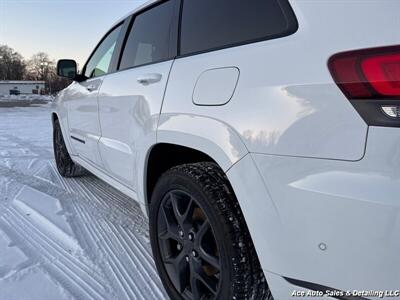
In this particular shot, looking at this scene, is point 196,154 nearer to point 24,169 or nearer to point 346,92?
point 346,92

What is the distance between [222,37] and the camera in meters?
1.76

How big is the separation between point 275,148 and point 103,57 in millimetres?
2675

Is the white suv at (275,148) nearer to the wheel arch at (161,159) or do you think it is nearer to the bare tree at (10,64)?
the wheel arch at (161,159)

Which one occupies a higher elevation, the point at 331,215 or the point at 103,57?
the point at 103,57

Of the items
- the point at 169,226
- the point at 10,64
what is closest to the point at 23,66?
the point at 10,64

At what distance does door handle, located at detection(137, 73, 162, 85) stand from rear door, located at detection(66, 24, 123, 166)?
946mm

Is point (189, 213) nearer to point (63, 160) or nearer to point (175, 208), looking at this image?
point (175, 208)

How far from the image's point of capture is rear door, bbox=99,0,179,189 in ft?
6.98

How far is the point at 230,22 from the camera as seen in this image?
1.74 metres

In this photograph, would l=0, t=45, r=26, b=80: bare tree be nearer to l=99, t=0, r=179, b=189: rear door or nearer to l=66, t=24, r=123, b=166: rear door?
l=66, t=24, r=123, b=166: rear door

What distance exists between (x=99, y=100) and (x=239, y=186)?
1912 millimetres

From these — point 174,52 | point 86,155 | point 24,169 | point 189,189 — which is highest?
point 174,52

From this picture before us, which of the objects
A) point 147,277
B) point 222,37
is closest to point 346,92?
point 222,37

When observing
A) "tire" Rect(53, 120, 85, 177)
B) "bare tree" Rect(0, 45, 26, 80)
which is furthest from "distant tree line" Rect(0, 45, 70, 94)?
"tire" Rect(53, 120, 85, 177)
